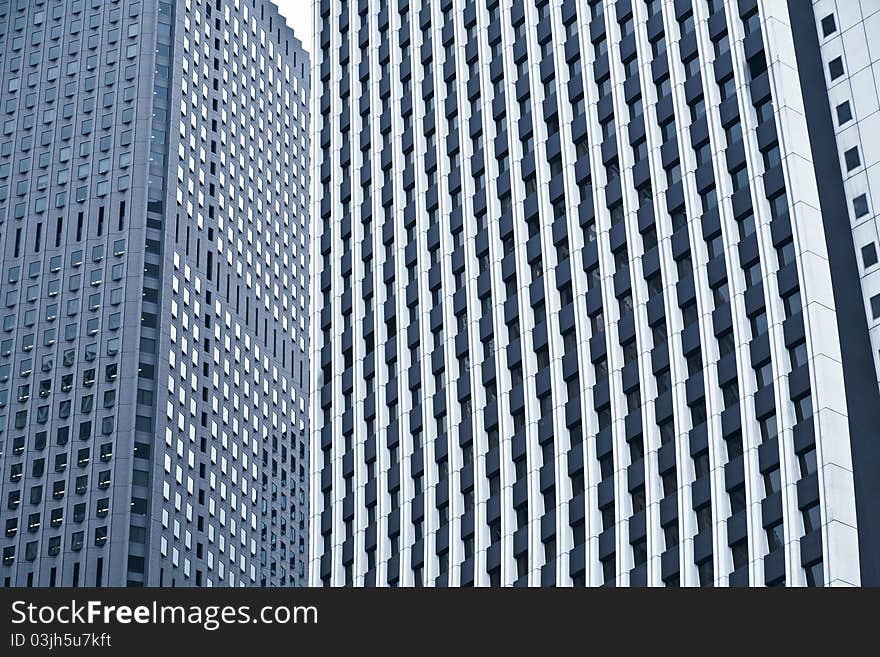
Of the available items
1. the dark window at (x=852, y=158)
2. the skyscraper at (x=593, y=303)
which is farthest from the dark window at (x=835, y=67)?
the dark window at (x=852, y=158)

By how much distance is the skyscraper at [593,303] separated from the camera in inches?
3580

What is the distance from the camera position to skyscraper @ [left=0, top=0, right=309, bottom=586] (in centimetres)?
15862

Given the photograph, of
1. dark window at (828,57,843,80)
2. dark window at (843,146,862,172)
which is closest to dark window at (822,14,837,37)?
dark window at (828,57,843,80)

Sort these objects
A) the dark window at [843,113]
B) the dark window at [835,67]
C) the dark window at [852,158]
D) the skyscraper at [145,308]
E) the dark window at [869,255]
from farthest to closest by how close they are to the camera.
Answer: the skyscraper at [145,308], the dark window at [835,67], the dark window at [843,113], the dark window at [852,158], the dark window at [869,255]

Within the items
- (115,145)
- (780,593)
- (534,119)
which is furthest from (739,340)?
(115,145)

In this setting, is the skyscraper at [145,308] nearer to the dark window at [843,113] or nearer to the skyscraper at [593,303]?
the skyscraper at [593,303]

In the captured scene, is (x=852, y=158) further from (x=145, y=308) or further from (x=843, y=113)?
(x=145, y=308)

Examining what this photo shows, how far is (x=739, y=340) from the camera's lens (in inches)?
3748

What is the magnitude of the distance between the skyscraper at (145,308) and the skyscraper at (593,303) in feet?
121

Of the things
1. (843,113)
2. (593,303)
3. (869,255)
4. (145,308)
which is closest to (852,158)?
(843,113)

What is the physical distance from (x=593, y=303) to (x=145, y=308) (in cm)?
7379

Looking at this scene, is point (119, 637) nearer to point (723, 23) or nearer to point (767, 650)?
point (767, 650)

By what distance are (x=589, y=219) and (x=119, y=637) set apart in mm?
85929

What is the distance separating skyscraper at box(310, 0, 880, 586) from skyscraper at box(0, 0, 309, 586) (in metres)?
37.0
